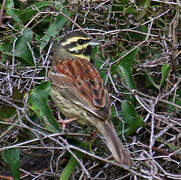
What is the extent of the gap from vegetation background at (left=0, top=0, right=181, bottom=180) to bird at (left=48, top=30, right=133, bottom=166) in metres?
0.11

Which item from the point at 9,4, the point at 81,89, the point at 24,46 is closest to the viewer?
the point at 81,89

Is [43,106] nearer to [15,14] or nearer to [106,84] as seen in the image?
[106,84]

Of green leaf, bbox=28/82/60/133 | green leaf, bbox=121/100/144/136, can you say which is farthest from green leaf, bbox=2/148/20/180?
green leaf, bbox=121/100/144/136

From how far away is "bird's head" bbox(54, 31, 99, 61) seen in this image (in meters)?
4.25

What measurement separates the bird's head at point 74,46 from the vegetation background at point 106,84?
87 millimetres

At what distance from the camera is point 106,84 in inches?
168

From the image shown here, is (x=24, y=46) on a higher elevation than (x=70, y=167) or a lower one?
higher

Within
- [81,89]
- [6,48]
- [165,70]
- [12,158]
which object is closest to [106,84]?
[81,89]

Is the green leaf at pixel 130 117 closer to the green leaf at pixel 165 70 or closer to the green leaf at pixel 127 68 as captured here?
the green leaf at pixel 127 68

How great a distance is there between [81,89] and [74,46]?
1.96 ft

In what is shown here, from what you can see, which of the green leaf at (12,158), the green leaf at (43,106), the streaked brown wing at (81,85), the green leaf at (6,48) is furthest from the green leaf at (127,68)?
the green leaf at (12,158)

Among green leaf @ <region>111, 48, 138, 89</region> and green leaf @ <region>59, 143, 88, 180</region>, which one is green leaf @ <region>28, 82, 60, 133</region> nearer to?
green leaf @ <region>59, 143, 88, 180</region>

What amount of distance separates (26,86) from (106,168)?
1.00 metres

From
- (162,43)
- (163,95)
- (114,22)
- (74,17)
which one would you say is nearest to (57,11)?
(74,17)
